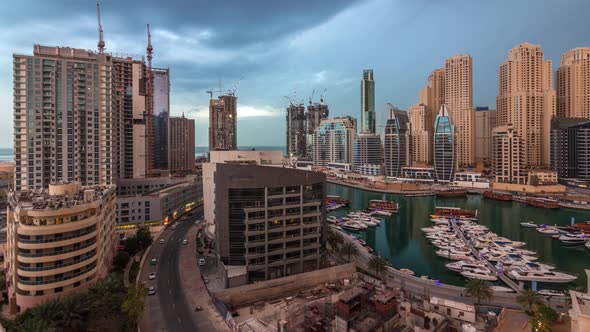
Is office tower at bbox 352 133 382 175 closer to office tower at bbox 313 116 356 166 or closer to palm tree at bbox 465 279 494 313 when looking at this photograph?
office tower at bbox 313 116 356 166

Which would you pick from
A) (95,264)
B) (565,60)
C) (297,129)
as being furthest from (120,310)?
(297,129)

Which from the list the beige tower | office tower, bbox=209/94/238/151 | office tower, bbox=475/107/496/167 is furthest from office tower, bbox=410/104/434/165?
office tower, bbox=209/94/238/151

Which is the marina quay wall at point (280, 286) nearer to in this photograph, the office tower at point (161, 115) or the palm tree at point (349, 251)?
the palm tree at point (349, 251)

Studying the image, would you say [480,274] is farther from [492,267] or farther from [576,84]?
[576,84]

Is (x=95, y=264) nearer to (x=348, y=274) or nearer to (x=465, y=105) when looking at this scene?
(x=348, y=274)

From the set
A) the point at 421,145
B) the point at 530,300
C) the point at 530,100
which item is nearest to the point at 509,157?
the point at 530,100

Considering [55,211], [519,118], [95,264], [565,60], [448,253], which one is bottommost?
[448,253]
